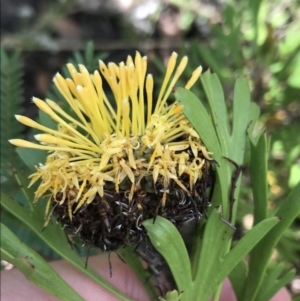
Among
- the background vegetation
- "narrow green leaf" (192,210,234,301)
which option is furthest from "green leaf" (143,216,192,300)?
the background vegetation

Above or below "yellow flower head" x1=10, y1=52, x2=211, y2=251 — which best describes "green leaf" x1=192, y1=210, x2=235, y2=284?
below

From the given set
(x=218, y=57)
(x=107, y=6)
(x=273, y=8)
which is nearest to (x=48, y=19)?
(x=107, y=6)

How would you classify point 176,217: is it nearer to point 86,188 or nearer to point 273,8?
point 86,188

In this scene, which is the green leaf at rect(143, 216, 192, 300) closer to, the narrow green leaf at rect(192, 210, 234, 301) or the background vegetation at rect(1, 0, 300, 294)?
the narrow green leaf at rect(192, 210, 234, 301)

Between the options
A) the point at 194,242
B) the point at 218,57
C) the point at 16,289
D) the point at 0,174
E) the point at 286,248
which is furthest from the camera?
the point at 218,57

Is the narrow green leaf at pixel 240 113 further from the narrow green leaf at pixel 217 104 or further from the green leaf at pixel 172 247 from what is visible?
the green leaf at pixel 172 247

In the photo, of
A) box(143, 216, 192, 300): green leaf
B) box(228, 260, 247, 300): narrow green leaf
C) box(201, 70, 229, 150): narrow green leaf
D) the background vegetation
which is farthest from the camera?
the background vegetation

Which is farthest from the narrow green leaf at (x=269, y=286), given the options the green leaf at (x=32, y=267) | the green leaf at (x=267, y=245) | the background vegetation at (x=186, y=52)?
the green leaf at (x=32, y=267)
